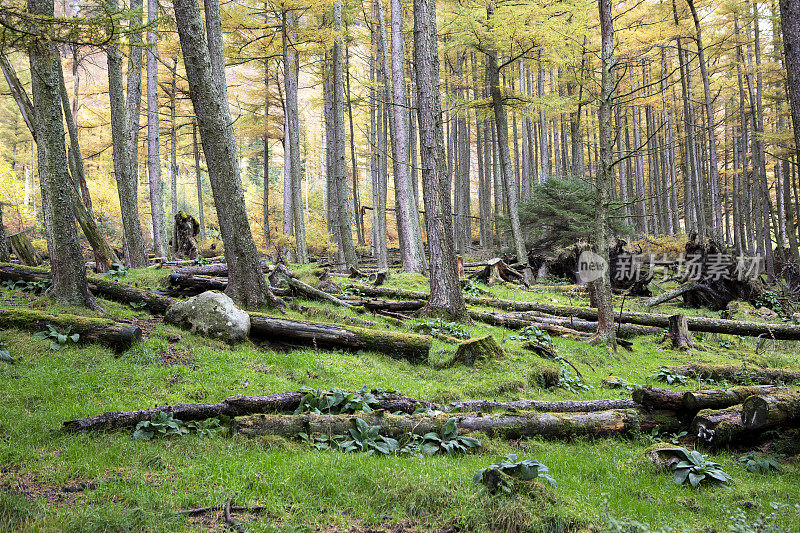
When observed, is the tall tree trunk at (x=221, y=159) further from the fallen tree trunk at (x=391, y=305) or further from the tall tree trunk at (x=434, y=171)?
the tall tree trunk at (x=434, y=171)

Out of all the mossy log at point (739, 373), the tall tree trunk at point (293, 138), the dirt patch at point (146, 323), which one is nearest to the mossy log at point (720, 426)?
the mossy log at point (739, 373)

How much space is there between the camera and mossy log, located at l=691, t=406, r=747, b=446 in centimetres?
459

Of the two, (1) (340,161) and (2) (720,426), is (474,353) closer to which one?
(2) (720,426)

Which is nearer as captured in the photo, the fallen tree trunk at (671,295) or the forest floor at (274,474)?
the forest floor at (274,474)

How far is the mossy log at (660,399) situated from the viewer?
507 centimetres

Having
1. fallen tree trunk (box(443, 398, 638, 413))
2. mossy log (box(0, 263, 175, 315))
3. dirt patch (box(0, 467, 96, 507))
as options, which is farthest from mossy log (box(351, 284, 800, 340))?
dirt patch (box(0, 467, 96, 507))

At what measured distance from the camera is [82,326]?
20.5 feet

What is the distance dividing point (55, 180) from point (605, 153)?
9.56 m

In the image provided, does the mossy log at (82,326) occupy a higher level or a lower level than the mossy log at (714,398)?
higher

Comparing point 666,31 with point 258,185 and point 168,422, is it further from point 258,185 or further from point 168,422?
point 258,185

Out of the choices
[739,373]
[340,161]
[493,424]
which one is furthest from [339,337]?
[340,161]

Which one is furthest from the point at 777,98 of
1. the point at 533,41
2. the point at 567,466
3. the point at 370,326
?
the point at 567,466

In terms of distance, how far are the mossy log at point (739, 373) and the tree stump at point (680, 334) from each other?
244cm

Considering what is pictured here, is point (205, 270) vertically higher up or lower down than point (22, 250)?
lower down
